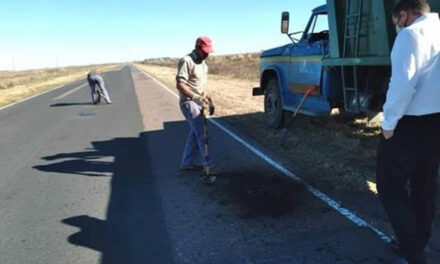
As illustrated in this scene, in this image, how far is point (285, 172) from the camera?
21.7 feet

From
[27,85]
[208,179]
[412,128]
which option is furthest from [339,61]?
[27,85]

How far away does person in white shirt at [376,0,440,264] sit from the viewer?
10.7 ft

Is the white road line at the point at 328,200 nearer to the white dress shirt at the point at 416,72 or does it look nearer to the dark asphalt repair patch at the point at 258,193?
the dark asphalt repair patch at the point at 258,193

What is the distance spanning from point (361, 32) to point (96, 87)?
43.7 feet

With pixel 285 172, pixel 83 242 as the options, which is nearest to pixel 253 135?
pixel 285 172

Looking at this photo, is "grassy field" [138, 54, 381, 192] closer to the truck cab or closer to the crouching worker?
the truck cab

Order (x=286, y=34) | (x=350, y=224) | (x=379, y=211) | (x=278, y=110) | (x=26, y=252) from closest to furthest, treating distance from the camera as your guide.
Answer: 1. (x=26, y=252)
2. (x=350, y=224)
3. (x=379, y=211)
4. (x=286, y=34)
5. (x=278, y=110)

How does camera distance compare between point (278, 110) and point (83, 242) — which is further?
point (278, 110)

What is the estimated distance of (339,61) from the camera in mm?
7102

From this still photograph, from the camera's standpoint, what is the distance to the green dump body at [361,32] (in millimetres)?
5988

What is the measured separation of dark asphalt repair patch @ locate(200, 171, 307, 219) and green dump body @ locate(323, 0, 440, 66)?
2.00 m

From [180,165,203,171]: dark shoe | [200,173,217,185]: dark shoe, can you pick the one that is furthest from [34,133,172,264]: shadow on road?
[200,173,217,185]: dark shoe

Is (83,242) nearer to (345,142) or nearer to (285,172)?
(285,172)

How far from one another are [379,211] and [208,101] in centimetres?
272
